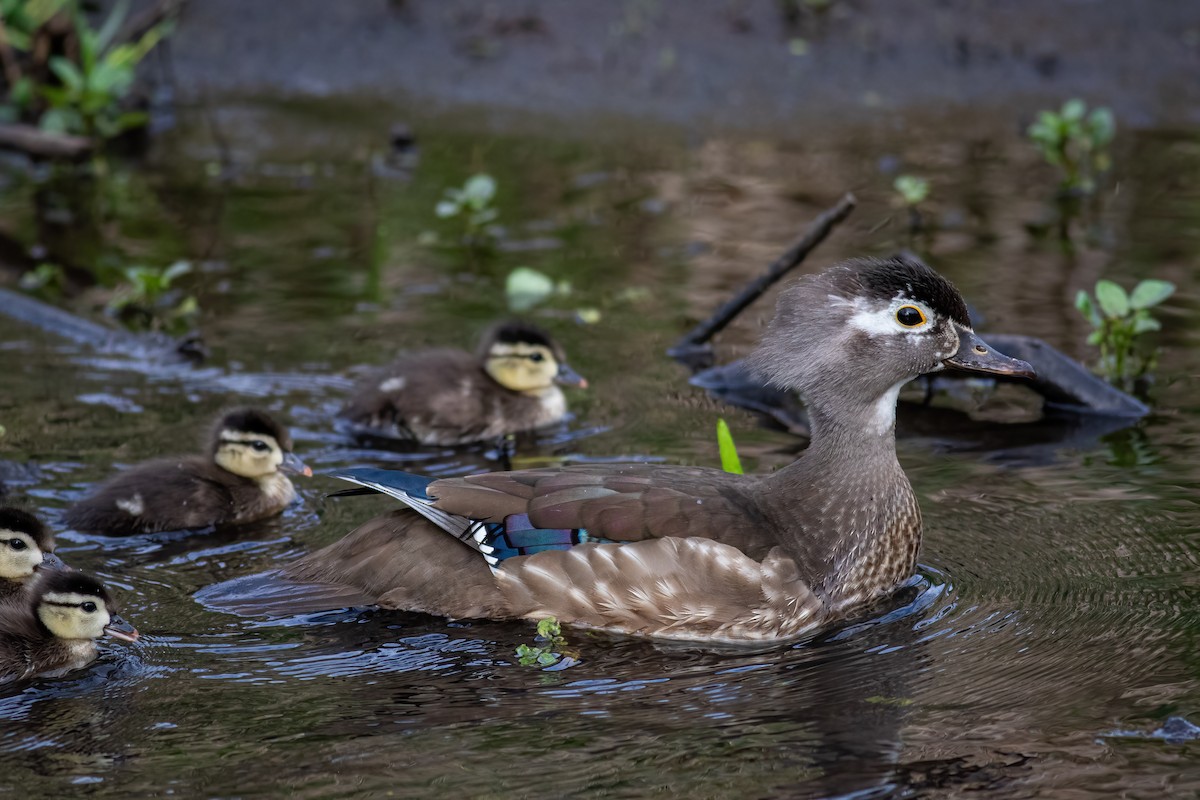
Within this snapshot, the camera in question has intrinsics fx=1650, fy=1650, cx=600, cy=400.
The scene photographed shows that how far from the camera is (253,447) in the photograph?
7.17 metres

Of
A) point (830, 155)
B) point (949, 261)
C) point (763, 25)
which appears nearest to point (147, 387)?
point (949, 261)

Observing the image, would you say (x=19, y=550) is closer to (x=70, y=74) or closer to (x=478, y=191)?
(x=478, y=191)

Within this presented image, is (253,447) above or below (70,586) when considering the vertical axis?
above

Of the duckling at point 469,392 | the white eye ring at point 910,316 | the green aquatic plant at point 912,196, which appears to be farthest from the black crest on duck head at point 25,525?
the green aquatic plant at point 912,196

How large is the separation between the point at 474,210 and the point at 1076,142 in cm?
451

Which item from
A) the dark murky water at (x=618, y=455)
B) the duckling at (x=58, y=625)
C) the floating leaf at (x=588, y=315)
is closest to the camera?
the dark murky water at (x=618, y=455)

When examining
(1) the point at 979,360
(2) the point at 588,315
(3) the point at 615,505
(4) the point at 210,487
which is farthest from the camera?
(2) the point at 588,315

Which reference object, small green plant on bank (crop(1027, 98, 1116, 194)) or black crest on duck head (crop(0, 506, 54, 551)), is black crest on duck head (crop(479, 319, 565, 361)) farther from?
small green plant on bank (crop(1027, 98, 1116, 194))

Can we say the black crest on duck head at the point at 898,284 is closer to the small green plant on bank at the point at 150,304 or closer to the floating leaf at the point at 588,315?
the floating leaf at the point at 588,315

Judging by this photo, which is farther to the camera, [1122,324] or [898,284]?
[1122,324]

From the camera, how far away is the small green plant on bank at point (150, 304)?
9.25m

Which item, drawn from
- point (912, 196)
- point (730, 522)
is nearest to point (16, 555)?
point (730, 522)

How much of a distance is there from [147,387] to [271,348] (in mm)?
738

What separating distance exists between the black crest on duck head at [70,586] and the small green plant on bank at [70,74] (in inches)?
262
